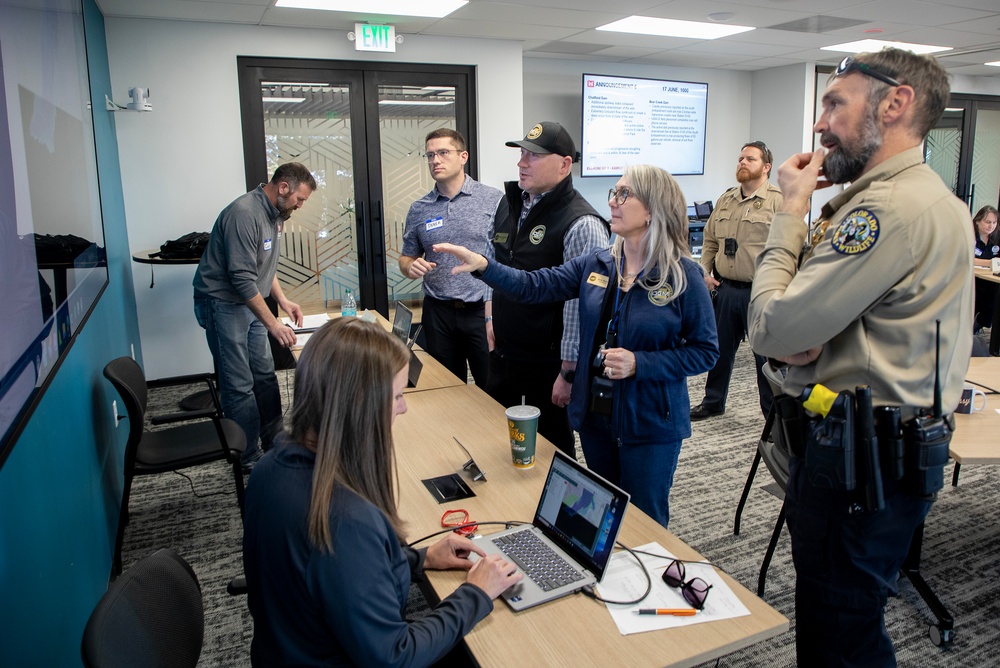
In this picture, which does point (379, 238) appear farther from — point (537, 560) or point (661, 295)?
point (537, 560)

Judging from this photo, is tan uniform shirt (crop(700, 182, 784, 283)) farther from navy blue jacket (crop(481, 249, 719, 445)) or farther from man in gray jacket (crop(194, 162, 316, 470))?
man in gray jacket (crop(194, 162, 316, 470))

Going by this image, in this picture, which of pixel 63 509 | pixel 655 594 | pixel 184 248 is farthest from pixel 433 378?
pixel 184 248

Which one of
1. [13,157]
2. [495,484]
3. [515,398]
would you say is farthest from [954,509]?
[13,157]

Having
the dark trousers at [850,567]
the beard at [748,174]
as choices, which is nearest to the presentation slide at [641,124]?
the beard at [748,174]

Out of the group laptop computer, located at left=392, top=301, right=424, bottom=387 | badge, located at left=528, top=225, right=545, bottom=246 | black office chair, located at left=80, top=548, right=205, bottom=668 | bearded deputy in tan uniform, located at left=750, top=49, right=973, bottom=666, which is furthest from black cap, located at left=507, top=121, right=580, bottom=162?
black office chair, located at left=80, top=548, right=205, bottom=668

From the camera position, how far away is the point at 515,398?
2.80 m

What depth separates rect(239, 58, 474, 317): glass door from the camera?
204 inches

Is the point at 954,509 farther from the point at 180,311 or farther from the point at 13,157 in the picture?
the point at 180,311

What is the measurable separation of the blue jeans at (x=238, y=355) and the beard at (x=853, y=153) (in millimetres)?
2799

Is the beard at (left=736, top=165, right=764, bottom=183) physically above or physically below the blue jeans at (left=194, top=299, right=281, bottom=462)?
above

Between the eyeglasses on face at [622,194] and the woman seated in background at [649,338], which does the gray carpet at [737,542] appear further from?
the eyeglasses on face at [622,194]

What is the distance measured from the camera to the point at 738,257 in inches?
170

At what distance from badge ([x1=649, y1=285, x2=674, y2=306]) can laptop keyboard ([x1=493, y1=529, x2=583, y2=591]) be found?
2.57 feet

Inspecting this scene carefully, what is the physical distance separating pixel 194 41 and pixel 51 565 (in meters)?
4.23
